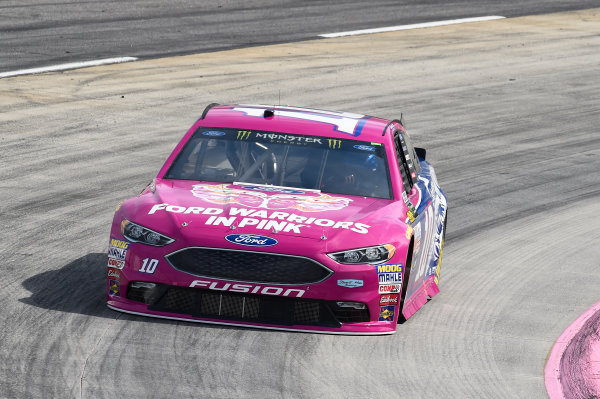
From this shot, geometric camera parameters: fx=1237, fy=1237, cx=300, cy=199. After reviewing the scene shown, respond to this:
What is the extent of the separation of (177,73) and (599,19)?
14.1m

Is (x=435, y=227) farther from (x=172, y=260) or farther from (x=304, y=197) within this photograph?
(x=172, y=260)

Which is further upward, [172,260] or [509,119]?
[172,260]

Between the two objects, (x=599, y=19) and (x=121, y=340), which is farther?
(x=599, y=19)

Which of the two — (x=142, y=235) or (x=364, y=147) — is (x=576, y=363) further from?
(x=142, y=235)

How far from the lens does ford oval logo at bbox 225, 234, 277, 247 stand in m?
8.16

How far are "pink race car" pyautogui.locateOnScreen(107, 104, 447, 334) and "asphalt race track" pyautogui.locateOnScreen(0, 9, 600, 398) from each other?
17cm

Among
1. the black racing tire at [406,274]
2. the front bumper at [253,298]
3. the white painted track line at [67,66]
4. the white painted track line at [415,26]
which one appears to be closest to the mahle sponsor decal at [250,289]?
the front bumper at [253,298]

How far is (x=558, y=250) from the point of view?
1200 cm

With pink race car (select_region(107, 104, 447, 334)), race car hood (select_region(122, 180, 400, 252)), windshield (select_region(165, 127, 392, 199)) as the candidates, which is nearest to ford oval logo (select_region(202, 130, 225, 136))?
windshield (select_region(165, 127, 392, 199))

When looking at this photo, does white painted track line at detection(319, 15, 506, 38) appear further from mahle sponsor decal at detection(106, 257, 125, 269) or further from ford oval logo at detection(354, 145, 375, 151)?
mahle sponsor decal at detection(106, 257, 125, 269)

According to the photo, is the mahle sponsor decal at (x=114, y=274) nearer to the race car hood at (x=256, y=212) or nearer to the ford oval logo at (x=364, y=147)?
the race car hood at (x=256, y=212)

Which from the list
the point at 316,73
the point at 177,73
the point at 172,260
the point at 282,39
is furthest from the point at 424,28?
the point at 172,260

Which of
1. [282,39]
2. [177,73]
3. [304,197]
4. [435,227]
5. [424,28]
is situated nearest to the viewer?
[304,197]

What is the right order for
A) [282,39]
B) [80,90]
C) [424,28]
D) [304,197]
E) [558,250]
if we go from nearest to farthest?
[304,197], [558,250], [80,90], [282,39], [424,28]
